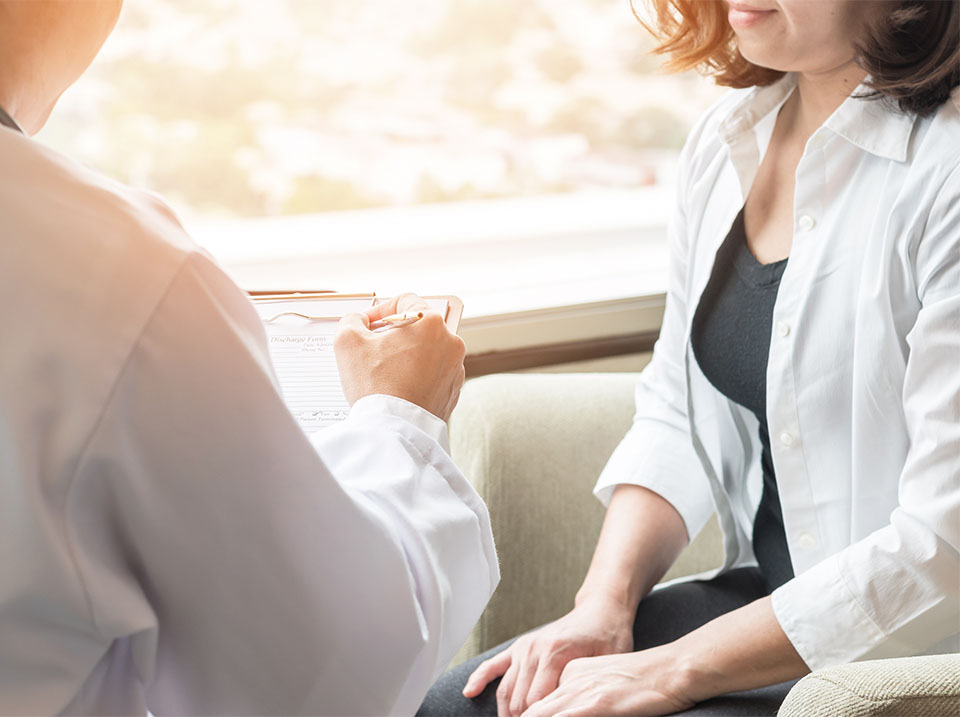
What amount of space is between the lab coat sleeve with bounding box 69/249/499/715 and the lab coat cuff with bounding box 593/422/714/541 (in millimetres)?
599

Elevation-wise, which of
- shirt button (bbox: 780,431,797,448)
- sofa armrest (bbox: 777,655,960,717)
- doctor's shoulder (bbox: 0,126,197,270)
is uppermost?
doctor's shoulder (bbox: 0,126,197,270)

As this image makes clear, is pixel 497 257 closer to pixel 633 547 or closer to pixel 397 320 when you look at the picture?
pixel 633 547

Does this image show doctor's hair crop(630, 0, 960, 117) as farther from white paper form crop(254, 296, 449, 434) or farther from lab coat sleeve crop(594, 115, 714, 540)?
white paper form crop(254, 296, 449, 434)

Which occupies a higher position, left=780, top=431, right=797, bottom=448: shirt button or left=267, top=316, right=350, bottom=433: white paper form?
left=267, top=316, right=350, bottom=433: white paper form

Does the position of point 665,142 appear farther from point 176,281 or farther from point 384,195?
point 176,281

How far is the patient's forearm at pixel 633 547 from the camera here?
111 cm

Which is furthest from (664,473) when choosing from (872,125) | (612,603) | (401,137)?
(401,137)

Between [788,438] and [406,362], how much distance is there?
1.61ft

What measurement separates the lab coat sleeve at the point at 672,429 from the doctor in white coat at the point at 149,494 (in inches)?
24.1

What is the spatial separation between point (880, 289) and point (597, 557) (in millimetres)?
452

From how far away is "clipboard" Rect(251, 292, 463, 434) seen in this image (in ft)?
2.81

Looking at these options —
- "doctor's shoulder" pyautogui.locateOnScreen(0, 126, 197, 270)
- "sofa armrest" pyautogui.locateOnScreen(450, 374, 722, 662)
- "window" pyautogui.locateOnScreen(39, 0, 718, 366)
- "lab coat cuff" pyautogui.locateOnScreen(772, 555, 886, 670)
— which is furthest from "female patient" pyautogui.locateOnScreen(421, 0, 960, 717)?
"doctor's shoulder" pyautogui.locateOnScreen(0, 126, 197, 270)

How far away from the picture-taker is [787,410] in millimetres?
1026

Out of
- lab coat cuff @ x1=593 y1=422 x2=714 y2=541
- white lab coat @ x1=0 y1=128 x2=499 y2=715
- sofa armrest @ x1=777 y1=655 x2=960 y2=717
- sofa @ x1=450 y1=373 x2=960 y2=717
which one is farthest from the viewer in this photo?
sofa @ x1=450 y1=373 x2=960 y2=717
